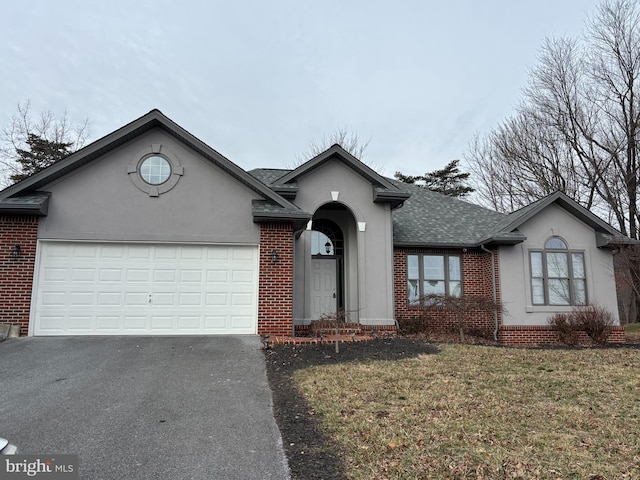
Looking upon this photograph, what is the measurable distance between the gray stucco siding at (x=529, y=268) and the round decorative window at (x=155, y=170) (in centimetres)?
995

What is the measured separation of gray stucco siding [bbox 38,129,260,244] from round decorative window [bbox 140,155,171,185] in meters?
0.29

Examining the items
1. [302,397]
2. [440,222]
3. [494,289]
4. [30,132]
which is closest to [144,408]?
[302,397]

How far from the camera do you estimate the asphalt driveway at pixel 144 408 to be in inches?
157

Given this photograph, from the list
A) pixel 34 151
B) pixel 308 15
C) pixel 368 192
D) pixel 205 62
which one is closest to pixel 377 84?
pixel 308 15

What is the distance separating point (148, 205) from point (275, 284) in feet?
12.0

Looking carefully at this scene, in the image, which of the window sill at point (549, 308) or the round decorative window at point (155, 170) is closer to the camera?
the round decorative window at point (155, 170)

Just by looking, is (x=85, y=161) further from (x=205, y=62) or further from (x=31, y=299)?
(x=205, y=62)

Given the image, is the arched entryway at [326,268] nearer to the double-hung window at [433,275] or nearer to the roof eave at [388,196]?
the roof eave at [388,196]

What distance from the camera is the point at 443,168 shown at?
118 feet

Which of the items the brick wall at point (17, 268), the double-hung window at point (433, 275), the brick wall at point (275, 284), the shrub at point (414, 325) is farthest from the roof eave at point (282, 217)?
the brick wall at point (17, 268)

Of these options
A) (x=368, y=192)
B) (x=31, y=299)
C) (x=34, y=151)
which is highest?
(x=34, y=151)

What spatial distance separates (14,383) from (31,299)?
3.74 meters

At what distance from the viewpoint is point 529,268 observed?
13.1m

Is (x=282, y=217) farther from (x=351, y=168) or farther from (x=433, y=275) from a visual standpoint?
(x=433, y=275)
